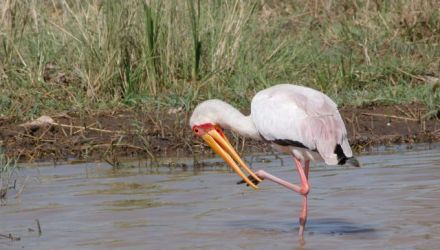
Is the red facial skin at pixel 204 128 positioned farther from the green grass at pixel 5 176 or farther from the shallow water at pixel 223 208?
the green grass at pixel 5 176

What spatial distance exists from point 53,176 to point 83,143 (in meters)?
0.75

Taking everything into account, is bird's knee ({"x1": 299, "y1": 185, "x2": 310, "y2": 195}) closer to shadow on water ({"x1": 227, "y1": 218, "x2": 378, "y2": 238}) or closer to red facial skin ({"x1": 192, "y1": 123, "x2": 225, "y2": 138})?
shadow on water ({"x1": 227, "y1": 218, "x2": 378, "y2": 238})

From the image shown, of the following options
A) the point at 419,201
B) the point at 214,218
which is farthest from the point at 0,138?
the point at 419,201

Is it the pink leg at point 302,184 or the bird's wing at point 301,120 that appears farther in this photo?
the pink leg at point 302,184

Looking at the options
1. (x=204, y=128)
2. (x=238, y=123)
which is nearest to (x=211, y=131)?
(x=204, y=128)

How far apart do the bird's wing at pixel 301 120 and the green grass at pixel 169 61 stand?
9.93ft

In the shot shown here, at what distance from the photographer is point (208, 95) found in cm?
964

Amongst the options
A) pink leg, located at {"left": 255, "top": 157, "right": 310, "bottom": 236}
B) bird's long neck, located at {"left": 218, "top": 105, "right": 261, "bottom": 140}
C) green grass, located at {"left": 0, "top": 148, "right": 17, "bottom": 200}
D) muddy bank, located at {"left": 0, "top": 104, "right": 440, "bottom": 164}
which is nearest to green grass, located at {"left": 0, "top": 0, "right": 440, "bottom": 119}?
muddy bank, located at {"left": 0, "top": 104, "right": 440, "bottom": 164}

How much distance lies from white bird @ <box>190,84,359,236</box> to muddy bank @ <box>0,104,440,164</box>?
1.88 m

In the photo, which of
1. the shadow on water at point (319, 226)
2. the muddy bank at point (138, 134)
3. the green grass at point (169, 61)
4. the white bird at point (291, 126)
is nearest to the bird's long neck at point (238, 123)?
the white bird at point (291, 126)

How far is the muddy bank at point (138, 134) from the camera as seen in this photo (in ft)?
28.4

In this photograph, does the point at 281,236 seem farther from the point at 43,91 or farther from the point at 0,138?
the point at 43,91

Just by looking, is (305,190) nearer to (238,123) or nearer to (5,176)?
(238,123)

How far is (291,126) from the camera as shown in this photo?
Result: 6.23 meters
